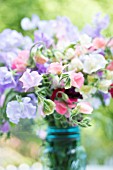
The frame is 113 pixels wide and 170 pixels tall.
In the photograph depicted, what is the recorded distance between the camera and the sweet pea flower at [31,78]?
112 cm

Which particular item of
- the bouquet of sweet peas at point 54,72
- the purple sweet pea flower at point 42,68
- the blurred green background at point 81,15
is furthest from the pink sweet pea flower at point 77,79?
the blurred green background at point 81,15

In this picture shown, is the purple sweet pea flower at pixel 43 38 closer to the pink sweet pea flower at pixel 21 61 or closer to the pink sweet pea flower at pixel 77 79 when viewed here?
the pink sweet pea flower at pixel 21 61

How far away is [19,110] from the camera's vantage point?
112cm

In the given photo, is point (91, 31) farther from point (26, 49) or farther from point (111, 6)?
point (111, 6)

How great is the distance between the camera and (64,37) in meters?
1.36

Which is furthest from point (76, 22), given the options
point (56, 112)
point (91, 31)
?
point (56, 112)

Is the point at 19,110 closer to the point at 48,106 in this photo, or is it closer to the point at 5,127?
the point at 48,106

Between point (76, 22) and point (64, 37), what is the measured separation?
Result: 1.46 m

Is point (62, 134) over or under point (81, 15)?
under

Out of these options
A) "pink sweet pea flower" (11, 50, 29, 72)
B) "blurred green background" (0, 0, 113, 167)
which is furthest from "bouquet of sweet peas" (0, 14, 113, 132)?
"blurred green background" (0, 0, 113, 167)

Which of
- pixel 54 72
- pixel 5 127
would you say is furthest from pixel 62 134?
pixel 54 72

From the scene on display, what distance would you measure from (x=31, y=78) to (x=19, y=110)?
0.23ft

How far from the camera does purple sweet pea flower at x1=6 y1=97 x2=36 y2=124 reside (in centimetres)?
111

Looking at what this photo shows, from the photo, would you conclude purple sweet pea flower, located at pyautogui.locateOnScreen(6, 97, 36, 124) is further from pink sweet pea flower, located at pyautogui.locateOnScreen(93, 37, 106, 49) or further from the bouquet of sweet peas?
pink sweet pea flower, located at pyautogui.locateOnScreen(93, 37, 106, 49)
